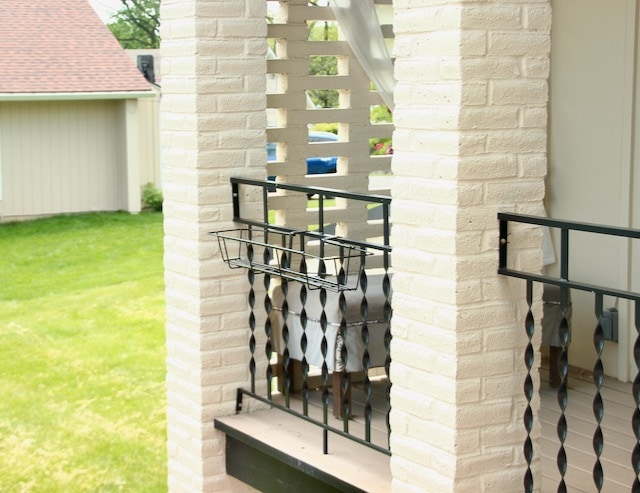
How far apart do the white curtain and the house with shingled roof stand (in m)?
12.2

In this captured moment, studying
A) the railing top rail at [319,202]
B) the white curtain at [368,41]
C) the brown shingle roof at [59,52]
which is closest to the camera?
the railing top rail at [319,202]

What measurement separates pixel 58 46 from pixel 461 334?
17.2 metres

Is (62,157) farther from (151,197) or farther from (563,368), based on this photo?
(563,368)

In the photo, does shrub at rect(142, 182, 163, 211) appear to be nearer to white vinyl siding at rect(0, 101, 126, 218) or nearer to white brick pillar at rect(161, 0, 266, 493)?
white vinyl siding at rect(0, 101, 126, 218)

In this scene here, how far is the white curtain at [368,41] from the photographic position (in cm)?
590

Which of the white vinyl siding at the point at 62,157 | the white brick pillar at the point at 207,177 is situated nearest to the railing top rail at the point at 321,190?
the white brick pillar at the point at 207,177

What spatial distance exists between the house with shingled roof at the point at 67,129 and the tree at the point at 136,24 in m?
12.0

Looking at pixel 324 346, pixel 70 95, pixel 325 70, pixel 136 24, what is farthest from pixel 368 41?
pixel 136 24

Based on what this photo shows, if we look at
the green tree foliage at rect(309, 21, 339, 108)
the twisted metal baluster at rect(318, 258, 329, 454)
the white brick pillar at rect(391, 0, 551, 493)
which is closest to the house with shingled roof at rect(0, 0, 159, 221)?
the green tree foliage at rect(309, 21, 339, 108)

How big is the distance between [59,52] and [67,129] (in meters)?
1.96

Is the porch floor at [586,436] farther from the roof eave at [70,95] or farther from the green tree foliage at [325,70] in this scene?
the green tree foliage at [325,70]

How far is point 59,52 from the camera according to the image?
63.4ft

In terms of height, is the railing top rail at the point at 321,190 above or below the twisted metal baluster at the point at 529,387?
above

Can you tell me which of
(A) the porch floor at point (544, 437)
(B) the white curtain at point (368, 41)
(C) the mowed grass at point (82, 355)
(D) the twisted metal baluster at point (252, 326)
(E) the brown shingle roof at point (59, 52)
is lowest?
(C) the mowed grass at point (82, 355)
